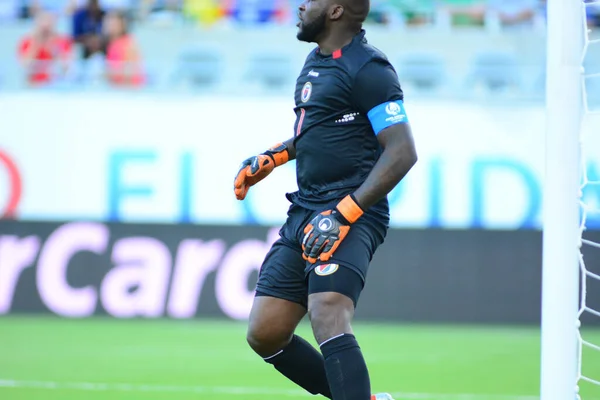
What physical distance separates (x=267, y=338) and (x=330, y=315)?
0.43 metres

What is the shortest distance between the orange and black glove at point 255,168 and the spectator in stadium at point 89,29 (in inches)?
270

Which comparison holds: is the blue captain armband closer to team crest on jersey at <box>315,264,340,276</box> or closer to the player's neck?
the player's neck

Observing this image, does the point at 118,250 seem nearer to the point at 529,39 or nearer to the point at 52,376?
the point at 52,376

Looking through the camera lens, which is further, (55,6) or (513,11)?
(55,6)

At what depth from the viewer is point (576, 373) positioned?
11.3 feet

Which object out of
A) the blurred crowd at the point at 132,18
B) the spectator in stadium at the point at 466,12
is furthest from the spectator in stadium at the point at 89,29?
the spectator in stadium at the point at 466,12

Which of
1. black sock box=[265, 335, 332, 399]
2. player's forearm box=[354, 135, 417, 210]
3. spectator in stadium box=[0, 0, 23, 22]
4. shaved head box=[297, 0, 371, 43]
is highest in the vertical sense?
spectator in stadium box=[0, 0, 23, 22]

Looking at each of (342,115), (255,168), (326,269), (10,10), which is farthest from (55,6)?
(326,269)

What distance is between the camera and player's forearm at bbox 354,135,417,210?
11.6 ft

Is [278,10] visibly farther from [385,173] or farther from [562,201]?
[562,201]

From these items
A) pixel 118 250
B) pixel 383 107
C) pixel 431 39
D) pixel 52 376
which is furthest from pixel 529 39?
pixel 383 107

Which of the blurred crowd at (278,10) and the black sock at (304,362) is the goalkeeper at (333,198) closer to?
the black sock at (304,362)

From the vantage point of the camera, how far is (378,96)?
363 cm

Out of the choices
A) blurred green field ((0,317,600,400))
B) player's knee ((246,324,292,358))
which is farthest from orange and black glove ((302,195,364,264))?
blurred green field ((0,317,600,400))
